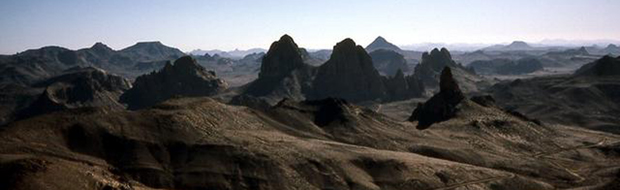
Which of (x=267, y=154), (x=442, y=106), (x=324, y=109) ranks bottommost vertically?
(x=442, y=106)

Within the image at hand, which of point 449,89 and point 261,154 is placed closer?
point 261,154

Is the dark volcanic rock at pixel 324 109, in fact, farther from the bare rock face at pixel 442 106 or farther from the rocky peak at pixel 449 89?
the rocky peak at pixel 449 89

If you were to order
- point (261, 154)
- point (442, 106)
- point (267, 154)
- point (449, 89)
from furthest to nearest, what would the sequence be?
point (449, 89), point (442, 106), point (267, 154), point (261, 154)

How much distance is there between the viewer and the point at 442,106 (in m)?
167

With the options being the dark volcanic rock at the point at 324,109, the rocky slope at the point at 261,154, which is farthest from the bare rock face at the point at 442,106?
the dark volcanic rock at the point at 324,109

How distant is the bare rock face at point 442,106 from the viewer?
163250 millimetres

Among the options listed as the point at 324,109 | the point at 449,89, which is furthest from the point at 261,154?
the point at 449,89

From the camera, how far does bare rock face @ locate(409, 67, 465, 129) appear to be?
16325 cm

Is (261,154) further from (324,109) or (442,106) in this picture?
(442,106)

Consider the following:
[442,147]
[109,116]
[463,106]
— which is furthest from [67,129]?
[463,106]

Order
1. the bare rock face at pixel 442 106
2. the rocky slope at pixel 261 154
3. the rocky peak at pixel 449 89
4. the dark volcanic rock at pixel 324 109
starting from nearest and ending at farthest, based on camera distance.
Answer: the rocky slope at pixel 261 154, the dark volcanic rock at pixel 324 109, the bare rock face at pixel 442 106, the rocky peak at pixel 449 89

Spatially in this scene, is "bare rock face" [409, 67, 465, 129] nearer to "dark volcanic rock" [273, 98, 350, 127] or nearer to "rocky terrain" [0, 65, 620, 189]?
"rocky terrain" [0, 65, 620, 189]

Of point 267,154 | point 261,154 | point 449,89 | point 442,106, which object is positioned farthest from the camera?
point 449,89

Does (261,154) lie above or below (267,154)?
above
